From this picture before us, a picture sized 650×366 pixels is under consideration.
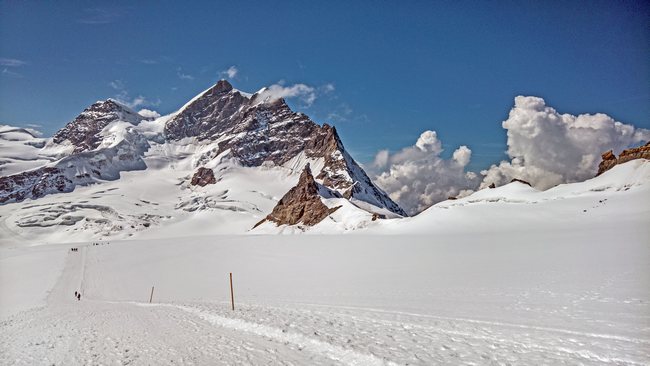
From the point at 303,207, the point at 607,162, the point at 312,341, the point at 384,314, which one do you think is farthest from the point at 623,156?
the point at 312,341

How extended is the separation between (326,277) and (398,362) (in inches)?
913

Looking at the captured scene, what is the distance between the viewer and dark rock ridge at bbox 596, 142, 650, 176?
3888 inches

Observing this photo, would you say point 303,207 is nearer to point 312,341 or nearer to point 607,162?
point 607,162

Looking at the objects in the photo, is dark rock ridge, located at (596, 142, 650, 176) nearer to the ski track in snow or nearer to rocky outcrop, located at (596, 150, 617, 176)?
rocky outcrop, located at (596, 150, 617, 176)

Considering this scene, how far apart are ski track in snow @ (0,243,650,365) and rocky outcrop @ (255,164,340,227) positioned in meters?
124

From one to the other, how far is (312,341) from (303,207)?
144 metres

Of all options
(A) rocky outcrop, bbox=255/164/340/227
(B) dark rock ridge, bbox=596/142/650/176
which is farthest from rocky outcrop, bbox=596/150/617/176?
(A) rocky outcrop, bbox=255/164/340/227

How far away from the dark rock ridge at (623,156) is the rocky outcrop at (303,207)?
89435mm

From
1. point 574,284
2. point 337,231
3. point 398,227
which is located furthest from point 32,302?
point 337,231

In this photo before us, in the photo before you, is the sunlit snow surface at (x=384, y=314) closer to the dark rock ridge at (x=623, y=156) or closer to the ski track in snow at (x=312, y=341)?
the ski track in snow at (x=312, y=341)

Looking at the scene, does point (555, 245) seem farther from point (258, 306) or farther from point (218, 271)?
point (218, 271)

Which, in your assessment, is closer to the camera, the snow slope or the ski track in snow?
the ski track in snow

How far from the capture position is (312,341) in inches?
524

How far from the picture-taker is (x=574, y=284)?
787 inches
